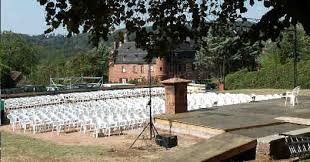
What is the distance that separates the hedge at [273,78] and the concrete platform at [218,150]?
107 ft

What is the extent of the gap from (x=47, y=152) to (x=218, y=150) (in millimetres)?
6595

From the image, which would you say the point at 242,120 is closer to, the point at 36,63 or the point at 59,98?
the point at 59,98

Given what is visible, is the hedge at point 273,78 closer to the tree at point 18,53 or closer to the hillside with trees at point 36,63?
the hillside with trees at point 36,63

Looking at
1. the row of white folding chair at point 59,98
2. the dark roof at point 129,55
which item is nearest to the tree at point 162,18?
the row of white folding chair at point 59,98

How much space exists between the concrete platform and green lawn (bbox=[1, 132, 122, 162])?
A: 3482mm

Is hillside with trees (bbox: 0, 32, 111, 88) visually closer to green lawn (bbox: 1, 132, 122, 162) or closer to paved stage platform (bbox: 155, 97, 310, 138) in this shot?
paved stage platform (bbox: 155, 97, 310, 138)

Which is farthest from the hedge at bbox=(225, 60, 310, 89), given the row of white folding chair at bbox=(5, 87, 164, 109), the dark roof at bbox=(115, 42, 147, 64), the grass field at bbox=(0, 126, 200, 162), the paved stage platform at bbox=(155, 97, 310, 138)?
the dark roof at bbox=(115, 42, 147, 64)

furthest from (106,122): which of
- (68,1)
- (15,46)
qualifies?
(15,46)

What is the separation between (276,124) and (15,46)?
80.4 metres

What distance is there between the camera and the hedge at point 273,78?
43891 millimetres

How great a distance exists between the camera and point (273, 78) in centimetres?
4659

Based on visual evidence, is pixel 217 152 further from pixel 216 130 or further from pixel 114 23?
pixel 114 23

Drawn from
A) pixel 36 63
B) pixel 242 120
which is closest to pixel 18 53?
pixel 36 63

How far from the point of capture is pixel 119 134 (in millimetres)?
19578
